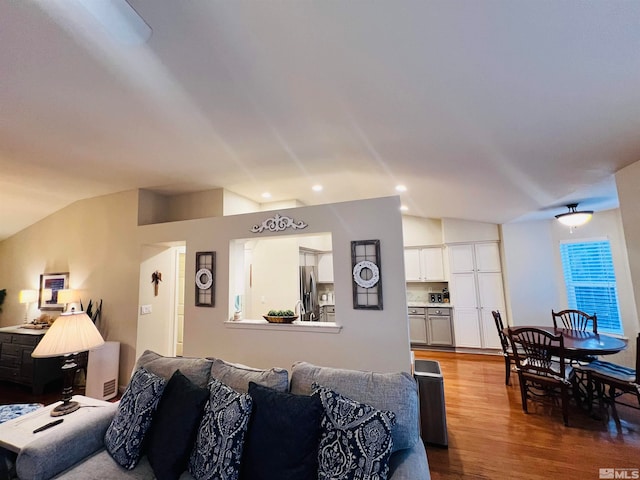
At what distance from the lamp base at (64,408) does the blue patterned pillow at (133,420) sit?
1.43 feet

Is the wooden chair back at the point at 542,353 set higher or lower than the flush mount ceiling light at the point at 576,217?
lower

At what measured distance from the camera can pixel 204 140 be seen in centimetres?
289

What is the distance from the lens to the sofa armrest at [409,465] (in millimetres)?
1338

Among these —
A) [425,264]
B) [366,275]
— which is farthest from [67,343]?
[425,264]

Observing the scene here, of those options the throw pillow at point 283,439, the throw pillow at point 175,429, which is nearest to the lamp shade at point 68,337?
→ the throw pillow at point 175,429

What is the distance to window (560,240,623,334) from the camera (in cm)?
449

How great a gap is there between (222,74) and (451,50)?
144 cm

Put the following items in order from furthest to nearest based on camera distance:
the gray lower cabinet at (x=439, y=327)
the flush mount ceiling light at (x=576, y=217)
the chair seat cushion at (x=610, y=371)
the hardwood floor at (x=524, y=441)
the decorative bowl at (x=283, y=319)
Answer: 1. the gray lower cabinet at (x=439, y=327)
2. the flush mount ceiling light at (x=576, y=217)
3. the decorative bowl at (x=283, y=319)
4. the chair seat cushion at (x=610, y=371)
5. the hardwood floor at (x=524, y=441)

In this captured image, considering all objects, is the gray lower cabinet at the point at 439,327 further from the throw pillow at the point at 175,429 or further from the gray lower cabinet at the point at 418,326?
the throw pillow at the point at 175,429

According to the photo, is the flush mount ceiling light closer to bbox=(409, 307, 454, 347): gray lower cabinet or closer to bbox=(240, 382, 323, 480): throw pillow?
bbox=(409, 307, 454, 347): gray lower cabinet

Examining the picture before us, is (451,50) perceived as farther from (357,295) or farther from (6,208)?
(6,208)

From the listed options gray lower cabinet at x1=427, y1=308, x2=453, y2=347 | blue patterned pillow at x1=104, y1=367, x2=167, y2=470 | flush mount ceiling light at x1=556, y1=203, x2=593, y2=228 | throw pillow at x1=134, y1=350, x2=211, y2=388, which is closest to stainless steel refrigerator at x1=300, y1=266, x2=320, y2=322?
gray lower cabinet at x1=427, y1=308, x2=453, y2=347

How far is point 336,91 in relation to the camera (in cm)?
202

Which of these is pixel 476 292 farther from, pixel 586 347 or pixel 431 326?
pixel 586 347
